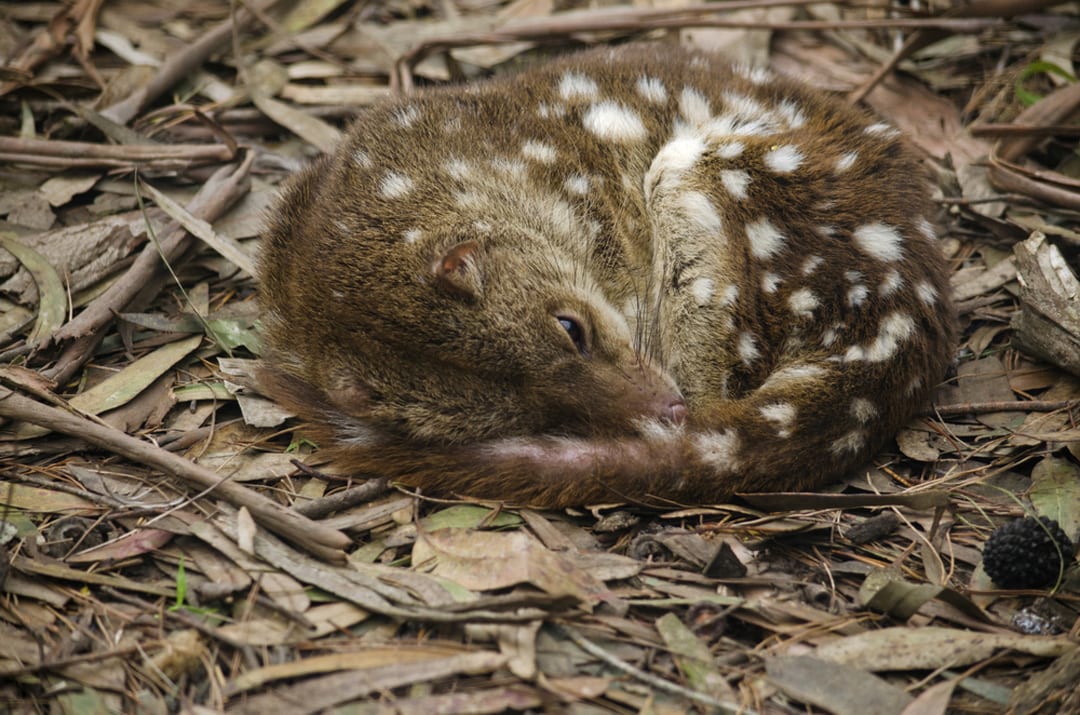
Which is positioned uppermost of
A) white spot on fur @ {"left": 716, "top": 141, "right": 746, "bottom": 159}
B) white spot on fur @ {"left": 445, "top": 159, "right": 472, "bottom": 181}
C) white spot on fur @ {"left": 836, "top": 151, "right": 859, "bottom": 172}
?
white spot on fur @ {"left": 836, "top": 151, "right": 859, "bottom": 172}

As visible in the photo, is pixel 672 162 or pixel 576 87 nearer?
pixel 672 162

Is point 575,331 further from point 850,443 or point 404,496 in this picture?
point 850,443

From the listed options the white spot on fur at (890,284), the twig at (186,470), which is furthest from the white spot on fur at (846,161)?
the twig at (186,470)

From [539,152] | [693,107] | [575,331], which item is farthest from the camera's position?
[693,107]

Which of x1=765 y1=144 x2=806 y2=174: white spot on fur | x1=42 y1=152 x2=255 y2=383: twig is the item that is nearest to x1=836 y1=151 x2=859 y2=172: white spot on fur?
x1=765 y1=144 x2=806 y2=174: white spot on fur

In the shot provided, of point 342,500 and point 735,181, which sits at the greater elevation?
point 735,181

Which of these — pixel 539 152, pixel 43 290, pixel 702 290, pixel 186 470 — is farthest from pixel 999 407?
pixel 43 290

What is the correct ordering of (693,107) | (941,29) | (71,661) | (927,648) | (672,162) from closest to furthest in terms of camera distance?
(71,661) → (927,648) → (672,162) → (693,107) → (941,29)

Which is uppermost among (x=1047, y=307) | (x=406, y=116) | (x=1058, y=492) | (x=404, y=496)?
(x=406, y=116)

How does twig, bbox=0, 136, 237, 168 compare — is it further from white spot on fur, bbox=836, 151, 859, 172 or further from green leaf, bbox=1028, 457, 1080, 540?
green leaf, bbox=1028, 457, 1080, 540
